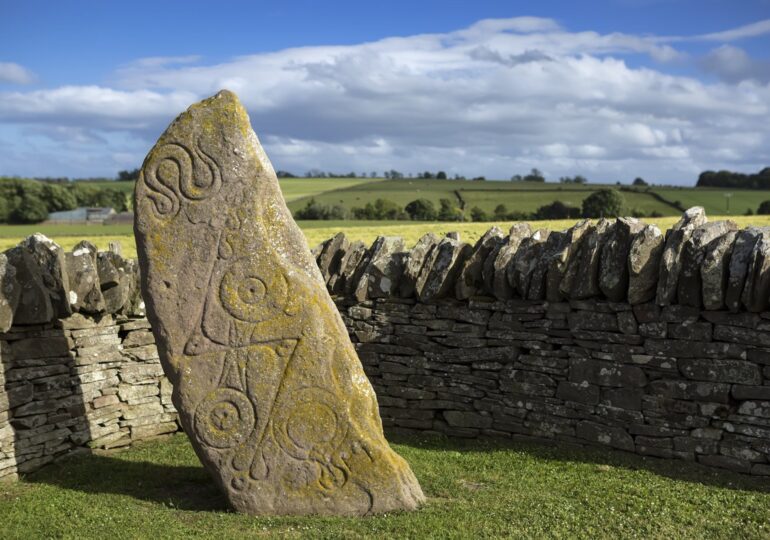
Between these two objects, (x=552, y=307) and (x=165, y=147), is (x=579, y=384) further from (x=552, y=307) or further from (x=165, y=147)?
(x=165, y=147)

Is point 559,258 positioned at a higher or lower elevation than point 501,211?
higher

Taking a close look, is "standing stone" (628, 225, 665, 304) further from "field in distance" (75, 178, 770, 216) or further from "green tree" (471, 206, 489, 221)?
"green tree" (471, 206, 489, 221)

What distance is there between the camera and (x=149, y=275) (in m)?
6.59

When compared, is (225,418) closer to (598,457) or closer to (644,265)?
(598,457)

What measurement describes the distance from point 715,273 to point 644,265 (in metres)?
0.71

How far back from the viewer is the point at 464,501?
6934 millimetres

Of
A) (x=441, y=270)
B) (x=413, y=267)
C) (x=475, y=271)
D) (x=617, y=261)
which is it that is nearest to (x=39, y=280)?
(x=413, y=267)

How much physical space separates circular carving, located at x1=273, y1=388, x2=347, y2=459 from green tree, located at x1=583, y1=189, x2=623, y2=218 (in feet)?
125

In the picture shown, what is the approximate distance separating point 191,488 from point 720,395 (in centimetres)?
530

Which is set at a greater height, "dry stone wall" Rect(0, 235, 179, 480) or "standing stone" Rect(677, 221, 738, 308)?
"standing stone" Rect(677, 221, 738, 308)

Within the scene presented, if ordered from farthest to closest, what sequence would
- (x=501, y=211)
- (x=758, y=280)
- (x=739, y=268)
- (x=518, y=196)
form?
(x=518, y=196) < (x=501, y=211) < (x=739, y=268) < (x=758, y=280)

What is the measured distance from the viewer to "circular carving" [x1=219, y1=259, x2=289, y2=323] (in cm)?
658

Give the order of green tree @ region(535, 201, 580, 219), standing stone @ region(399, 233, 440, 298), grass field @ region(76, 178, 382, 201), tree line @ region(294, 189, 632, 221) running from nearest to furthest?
1. standing stone @ region(399, 233, 440, 298)
2. tree line @ region(294, 189, 632, 221)
3. green tree @ region(535, 201, 580, 219)
4. grass field @ region(76, 178, 382, 201)

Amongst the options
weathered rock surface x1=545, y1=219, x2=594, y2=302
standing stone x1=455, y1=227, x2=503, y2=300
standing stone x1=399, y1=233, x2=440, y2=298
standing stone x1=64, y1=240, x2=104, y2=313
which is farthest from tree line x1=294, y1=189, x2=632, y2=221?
standing stone x1=64, y1=240, x2=104, y2=313
